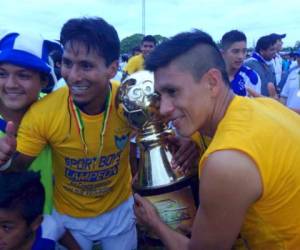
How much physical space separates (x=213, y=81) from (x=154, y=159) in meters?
0.60

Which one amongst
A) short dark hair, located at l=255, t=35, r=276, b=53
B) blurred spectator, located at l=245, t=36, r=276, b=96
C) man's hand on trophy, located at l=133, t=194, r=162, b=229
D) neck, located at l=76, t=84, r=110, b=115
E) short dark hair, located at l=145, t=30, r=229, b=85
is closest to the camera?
short dark hair, located at l=145, t=30, r=229, b=85

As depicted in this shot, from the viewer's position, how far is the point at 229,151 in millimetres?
1547

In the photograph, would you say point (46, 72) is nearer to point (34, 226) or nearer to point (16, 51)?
point (16, 51)

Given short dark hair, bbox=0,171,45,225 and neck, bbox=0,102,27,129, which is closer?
short dark hair, bbox=0,171,45,225

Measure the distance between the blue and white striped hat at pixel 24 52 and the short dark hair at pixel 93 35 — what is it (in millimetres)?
144

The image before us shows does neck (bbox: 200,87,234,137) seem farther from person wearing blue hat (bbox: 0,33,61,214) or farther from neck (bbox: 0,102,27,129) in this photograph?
neck (bbox: 0,102,27,129)

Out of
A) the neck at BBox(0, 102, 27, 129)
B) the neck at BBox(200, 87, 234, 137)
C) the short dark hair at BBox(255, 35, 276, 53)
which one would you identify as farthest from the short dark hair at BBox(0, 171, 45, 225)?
the short dark hair at BBox(255, 35, 276, 53)

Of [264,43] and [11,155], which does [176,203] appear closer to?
[11,155]

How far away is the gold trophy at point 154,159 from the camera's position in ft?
6.95

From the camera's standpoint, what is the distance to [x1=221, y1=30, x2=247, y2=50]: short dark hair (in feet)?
18.5

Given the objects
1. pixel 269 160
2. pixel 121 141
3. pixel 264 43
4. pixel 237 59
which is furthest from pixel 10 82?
pixel 264 43

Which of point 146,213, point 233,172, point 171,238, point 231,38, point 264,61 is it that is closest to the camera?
point 233,172

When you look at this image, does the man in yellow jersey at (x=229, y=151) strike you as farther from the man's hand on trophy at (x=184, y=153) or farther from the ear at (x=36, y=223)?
the ear at (x=36, y=223)

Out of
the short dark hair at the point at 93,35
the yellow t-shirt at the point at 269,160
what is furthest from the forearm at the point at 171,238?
the short dark hair at the point at 93,35
